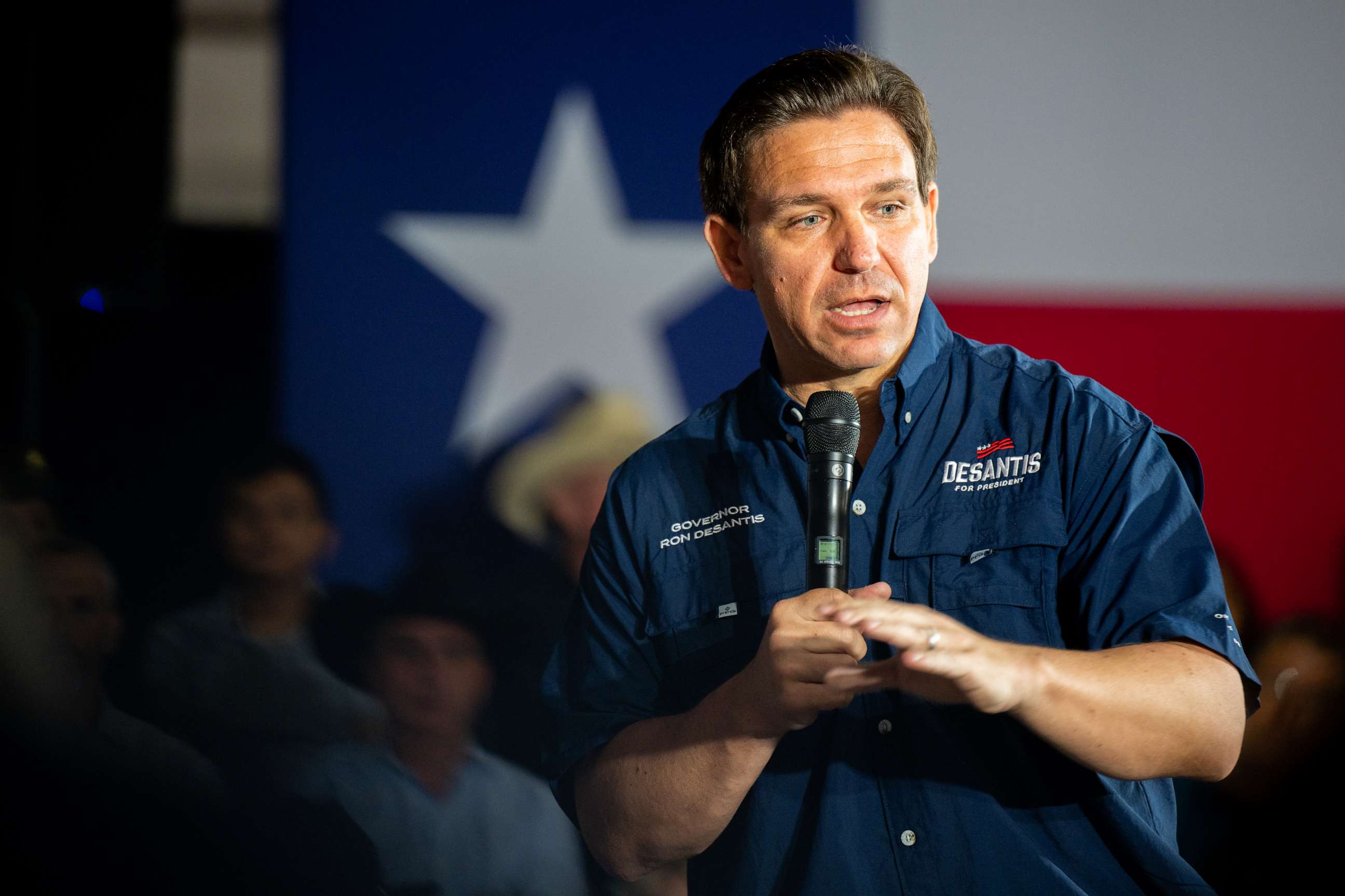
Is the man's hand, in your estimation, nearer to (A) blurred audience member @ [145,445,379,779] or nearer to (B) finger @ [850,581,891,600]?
(B) finger @ [850,581,891,600]

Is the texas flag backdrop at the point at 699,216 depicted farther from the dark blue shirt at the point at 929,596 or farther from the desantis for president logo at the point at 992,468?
the desantis for president logo at the point at 992,468

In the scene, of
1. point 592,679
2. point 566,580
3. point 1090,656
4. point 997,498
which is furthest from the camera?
point 566,580

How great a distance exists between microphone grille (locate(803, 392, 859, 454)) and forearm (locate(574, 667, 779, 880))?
0.96 feet

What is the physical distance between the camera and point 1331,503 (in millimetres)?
3508

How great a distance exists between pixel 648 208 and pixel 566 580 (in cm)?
114

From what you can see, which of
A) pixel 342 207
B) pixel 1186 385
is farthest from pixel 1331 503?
pixel 342 207

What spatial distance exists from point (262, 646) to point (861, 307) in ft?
7.56

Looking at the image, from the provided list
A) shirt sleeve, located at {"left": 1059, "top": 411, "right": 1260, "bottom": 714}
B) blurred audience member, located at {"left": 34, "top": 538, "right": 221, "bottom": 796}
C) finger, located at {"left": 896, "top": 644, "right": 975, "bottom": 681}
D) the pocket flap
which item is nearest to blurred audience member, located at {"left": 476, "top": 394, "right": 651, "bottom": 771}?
blurred audience member, located at {"left": 34, "top": 538, "right": 221, "bottom": 796}

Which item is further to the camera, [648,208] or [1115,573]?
[648,208]

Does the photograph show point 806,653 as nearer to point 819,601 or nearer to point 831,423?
point 819,601

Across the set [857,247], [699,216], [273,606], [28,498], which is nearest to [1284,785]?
[699,216]

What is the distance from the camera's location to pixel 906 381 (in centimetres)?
156

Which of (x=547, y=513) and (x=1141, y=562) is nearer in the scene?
(x=1141, y=562)

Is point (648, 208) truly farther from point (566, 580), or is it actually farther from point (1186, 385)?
point (1186, 385)
